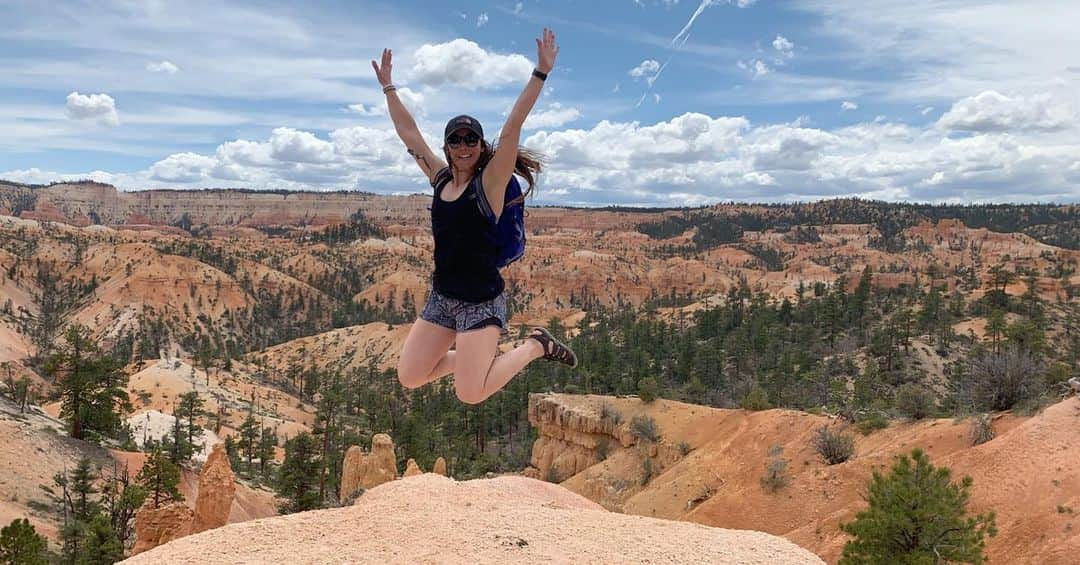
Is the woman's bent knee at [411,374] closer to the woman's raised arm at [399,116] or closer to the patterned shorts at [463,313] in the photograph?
the patterned shorts at [463,313]

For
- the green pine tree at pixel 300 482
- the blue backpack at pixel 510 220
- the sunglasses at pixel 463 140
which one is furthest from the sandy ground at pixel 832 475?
the sunglasses at pixel 463 140

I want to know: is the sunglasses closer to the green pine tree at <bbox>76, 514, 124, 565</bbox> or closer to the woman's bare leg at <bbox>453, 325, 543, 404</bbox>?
the woman's bare leg at <bbox>453, 325, 543, 404</bbox>

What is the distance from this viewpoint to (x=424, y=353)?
5.13 meters

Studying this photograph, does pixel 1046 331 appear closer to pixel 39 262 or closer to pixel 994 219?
pixel 39 262

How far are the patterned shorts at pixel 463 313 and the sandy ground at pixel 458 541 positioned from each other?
2432 mm

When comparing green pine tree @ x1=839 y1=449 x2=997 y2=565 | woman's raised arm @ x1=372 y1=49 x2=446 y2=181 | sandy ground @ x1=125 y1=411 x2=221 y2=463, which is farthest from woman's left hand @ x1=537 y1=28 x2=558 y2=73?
sandy ground @ x1=125 y1=411 x2=221 y2=463

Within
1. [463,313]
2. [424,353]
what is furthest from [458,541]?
[463,313]

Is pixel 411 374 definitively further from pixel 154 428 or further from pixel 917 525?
pixel 154 428

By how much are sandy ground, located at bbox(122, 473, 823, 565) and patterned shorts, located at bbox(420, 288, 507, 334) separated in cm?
243

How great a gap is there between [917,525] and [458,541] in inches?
339

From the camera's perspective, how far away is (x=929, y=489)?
11.4 metres

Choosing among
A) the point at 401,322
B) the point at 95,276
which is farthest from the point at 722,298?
the point at 95,276

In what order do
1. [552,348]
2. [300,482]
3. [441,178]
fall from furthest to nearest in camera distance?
[300,482], [552,348], [441,178]

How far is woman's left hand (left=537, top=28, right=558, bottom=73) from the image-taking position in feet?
14.0
